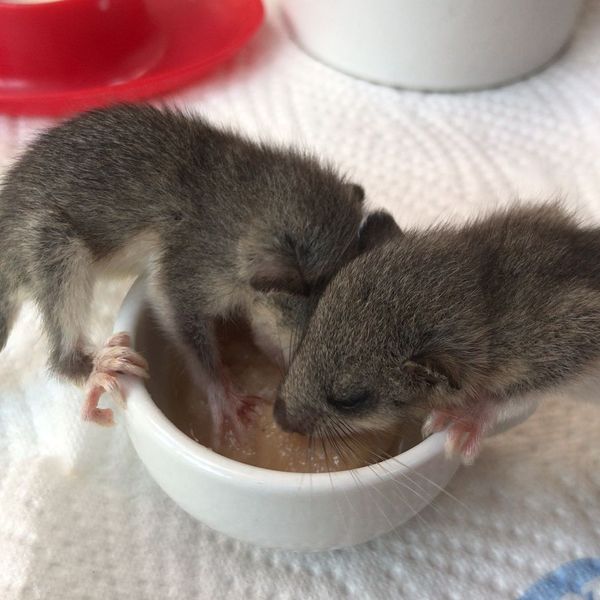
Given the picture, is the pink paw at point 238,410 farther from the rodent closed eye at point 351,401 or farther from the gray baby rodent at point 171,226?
the rodent closed eye at point 351,401

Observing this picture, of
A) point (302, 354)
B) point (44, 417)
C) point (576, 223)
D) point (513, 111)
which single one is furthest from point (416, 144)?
point (44, 417)

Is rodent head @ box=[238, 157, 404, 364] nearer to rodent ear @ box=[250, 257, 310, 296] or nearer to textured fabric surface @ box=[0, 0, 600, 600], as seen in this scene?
rodent ear @ box=[250, 257, 310, 296]

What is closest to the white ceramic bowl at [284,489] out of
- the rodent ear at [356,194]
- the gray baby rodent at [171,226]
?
the gray baby rodent at [171,226]

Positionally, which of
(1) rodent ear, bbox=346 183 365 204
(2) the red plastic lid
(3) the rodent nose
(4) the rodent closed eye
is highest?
(1) rodent ear, bbox=346 183 365 204

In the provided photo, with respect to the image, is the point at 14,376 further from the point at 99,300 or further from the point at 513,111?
the point at 513,111

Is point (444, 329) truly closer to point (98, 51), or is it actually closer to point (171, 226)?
point (171, 226)

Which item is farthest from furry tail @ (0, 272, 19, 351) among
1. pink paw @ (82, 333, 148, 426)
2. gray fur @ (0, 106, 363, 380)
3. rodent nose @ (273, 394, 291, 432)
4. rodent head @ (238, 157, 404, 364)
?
rodent nose @ (273, 394, 291, 432)

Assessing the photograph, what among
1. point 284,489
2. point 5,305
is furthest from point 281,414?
point 5,305
